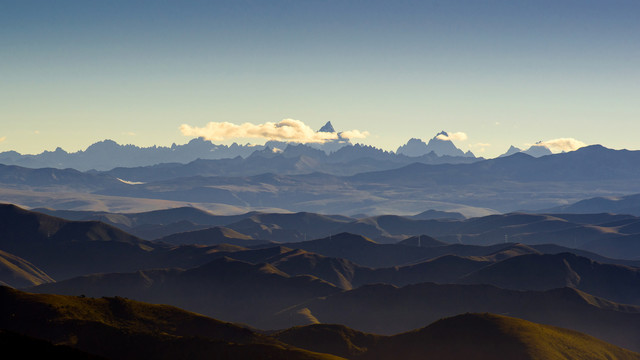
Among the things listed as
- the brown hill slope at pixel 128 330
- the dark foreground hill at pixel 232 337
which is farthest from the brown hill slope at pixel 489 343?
the brown hill slope at pixel 128 330

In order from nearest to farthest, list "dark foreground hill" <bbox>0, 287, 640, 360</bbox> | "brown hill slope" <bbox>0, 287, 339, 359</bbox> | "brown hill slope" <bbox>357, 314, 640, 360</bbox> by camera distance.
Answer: "brown hill slope" <bbox>0, 287, 339, 359</bbox> → "dark foreground hill" <bbox>0, 287, 640, 360</bbox> → "brown hill slope" <bbox>357, 314, 640, 360</bbox>

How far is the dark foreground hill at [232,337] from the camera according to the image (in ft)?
311

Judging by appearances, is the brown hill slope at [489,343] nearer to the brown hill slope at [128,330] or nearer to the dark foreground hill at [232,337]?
the dark foreground hill at [232,337]

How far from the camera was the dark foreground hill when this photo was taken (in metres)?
94.9

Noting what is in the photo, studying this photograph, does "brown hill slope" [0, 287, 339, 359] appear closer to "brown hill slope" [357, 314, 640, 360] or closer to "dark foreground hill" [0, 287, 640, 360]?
"dark foreground hill" [0, 287, 640, 360]

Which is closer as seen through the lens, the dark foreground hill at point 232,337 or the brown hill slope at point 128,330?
the brown hill slope at point 128,330

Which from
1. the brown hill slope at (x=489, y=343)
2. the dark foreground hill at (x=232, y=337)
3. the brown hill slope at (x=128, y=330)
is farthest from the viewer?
the brown hill slope at (x=489, y=343)

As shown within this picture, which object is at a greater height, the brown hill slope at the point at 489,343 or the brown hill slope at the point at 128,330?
the brown hill slope at the point at 128,330

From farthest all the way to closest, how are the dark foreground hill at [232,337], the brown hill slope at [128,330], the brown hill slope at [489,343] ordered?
the brown hill slope at [489,343], the dark foreground hill at [232,337], the brown hill slope at [128,330]

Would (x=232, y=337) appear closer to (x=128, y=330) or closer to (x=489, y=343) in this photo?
(x=128, y=330)

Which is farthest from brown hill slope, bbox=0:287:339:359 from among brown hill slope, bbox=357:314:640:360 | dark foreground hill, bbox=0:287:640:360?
brown hill slope, bbox=357:314:640:360

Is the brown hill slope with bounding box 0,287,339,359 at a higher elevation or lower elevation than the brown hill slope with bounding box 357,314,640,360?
higher

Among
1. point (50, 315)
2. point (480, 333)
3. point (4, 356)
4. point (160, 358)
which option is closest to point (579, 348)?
point (480, 333)

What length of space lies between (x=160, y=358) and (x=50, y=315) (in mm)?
21700
